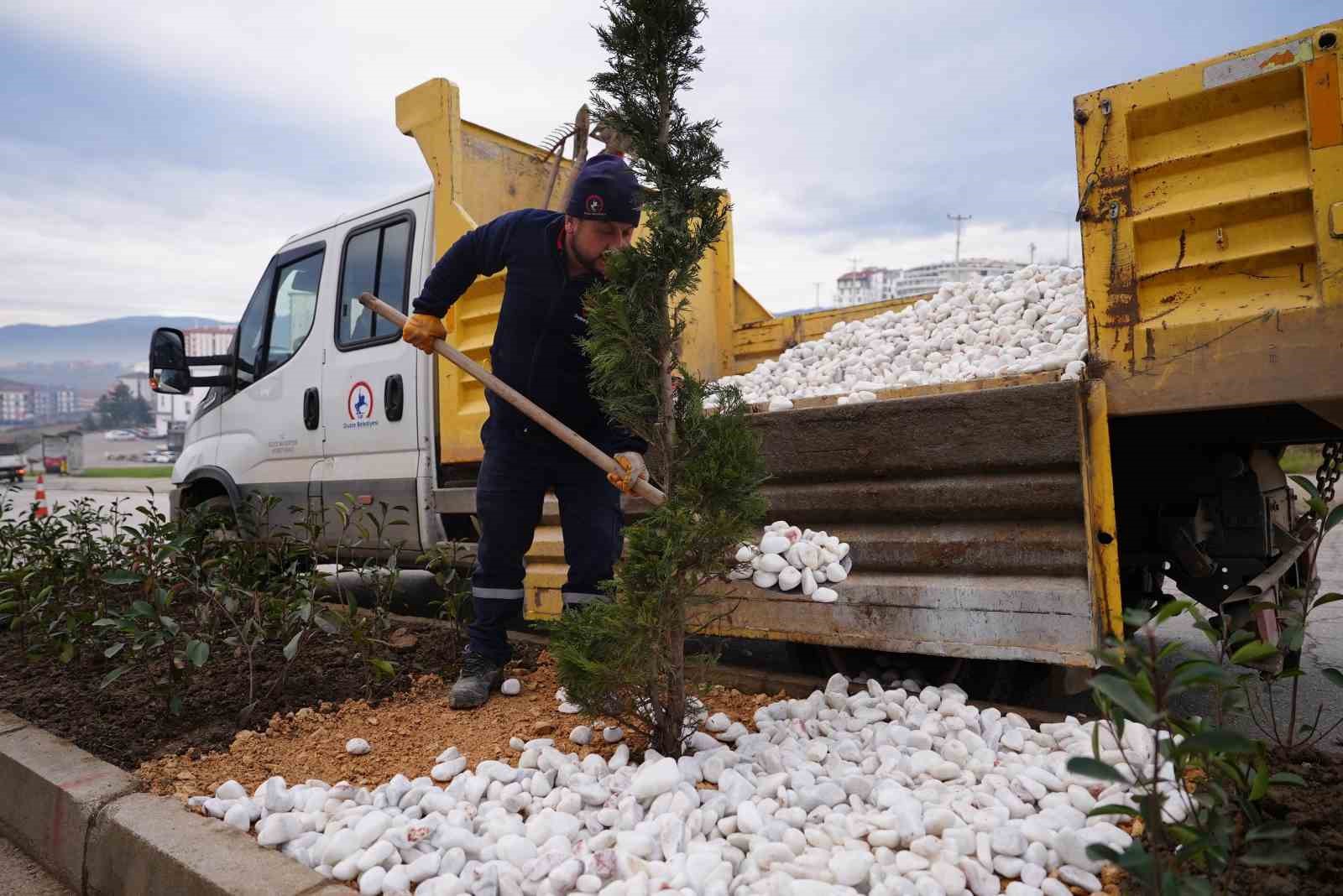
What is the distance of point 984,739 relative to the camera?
251 cm

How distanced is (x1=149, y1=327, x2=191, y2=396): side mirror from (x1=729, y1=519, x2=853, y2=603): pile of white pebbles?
12.8ft

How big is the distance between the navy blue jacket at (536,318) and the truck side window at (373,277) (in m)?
1.55

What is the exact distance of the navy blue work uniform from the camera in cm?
319

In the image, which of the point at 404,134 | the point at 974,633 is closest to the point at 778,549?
the point at 974,633

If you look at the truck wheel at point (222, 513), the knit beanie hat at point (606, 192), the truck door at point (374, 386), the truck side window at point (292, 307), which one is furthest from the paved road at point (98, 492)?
the knit beanie hat at point (606, 192)

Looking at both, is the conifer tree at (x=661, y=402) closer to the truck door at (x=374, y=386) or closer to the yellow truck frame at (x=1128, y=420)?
the yellow truck frame at (x=1128, y=420)

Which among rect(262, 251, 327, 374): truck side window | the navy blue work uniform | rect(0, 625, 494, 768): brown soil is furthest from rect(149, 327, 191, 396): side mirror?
the navy blue work uniform

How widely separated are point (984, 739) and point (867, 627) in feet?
1.64

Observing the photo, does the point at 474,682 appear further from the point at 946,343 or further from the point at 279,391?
the point at 279,391

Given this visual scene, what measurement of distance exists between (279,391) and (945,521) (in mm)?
4105

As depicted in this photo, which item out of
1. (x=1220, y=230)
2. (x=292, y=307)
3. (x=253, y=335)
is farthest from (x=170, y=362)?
(x=1220, y=230)

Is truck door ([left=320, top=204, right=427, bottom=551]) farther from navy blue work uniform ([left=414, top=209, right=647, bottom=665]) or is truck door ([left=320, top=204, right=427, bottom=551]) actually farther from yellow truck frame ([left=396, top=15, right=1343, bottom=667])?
yellow truck frame ([left=396, top=15, right=1343, bottom=667])

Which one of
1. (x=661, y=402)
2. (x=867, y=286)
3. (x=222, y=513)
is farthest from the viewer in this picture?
(x=867, y=286)

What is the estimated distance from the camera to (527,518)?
332cm
